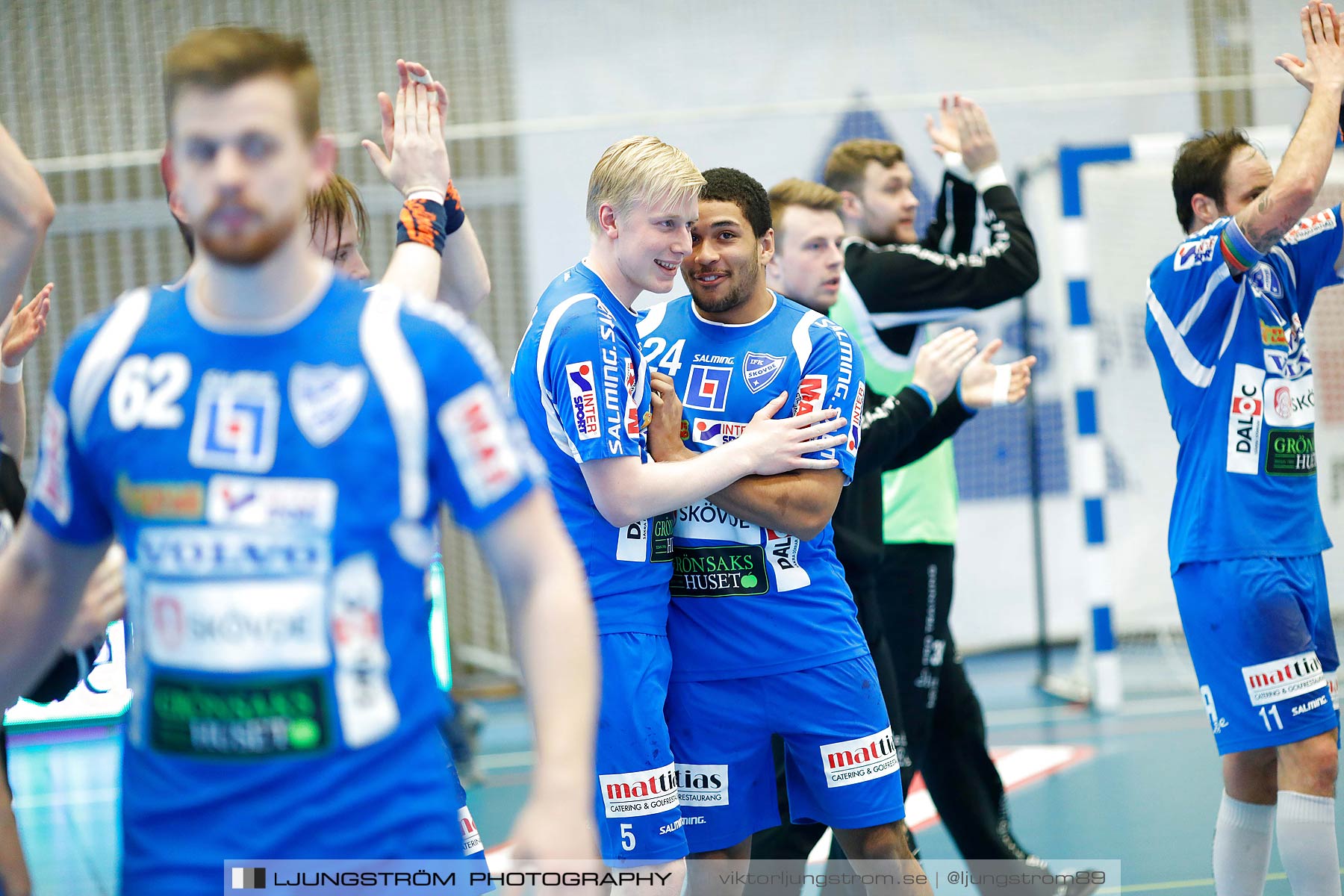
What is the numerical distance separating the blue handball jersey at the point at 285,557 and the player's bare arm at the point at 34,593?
14 centimetres

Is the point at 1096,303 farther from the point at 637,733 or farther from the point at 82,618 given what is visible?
the point at 82,618

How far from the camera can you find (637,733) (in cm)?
296

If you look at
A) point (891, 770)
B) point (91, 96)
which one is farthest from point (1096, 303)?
point (91, 96)

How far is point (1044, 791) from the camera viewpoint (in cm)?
568

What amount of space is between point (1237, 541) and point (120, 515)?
9.75ft

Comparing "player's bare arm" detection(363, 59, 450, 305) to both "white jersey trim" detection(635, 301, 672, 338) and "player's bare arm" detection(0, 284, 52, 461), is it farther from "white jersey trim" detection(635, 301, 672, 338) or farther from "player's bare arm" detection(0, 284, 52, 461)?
"player's bare arm" detection(0, 284, 52, 461)

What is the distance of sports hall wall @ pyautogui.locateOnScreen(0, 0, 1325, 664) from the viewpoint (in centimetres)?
888

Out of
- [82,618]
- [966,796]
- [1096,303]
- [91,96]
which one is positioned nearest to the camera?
[82,618]

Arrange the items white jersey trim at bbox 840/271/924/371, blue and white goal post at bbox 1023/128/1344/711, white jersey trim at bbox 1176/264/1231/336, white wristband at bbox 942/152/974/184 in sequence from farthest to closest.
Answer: blue and white goal post at bbox 1023/128/1344/711 → white wristband at bbox 942/152/974/184 → white jersey trim at bbox 840/271/924/371 → white jersey trim at bbox 1176/264/1231/336

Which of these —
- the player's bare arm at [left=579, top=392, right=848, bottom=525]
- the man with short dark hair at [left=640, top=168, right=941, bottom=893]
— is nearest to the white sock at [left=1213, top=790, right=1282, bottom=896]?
the man with short dark hair at [left=640, top=168, right=941, bottom=893]

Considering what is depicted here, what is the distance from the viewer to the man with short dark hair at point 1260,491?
343 cm

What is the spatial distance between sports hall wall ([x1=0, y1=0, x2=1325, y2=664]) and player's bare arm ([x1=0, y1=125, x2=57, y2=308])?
615 centimetres

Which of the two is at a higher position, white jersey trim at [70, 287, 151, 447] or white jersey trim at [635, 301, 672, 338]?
white jersey trim at [635, 301, 672, 338]

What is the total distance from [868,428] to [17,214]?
7.41 feet
